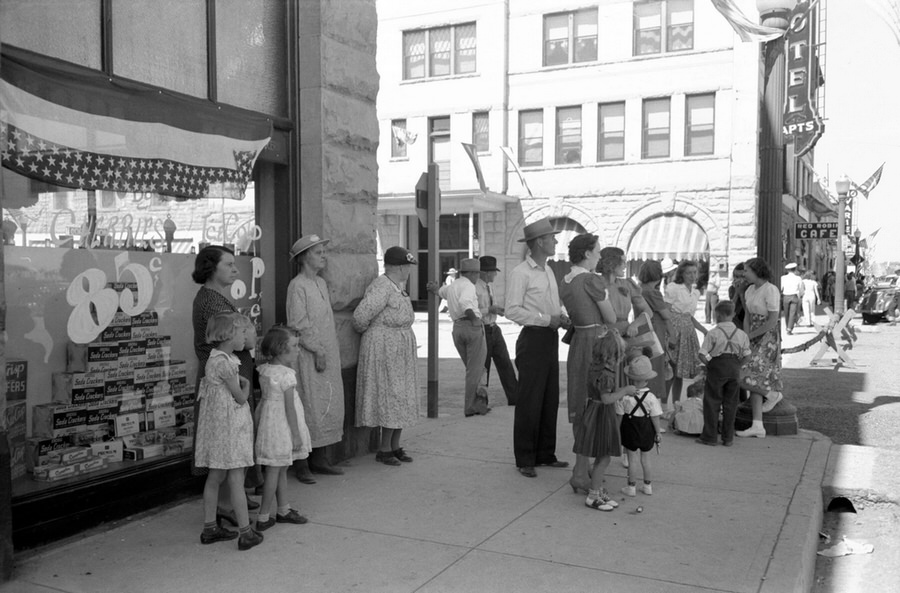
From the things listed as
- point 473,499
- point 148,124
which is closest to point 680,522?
point 473,499

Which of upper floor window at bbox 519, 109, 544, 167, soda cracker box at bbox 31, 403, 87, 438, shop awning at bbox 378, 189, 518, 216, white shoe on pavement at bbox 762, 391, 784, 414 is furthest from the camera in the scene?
upper floor window at bbox 519, 109, 544, 167

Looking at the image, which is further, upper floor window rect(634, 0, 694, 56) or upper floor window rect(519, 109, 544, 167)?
upper floor window rect(519, 109, 544, 167)

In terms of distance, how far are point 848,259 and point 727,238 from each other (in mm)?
20918

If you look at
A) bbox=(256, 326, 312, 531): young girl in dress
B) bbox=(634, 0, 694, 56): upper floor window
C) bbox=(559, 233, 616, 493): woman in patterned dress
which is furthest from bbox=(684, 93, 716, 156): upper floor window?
bbox=(256, 326, 312, 531): young girl in dress

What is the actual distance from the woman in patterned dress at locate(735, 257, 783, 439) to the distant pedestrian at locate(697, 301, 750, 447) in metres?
0.43

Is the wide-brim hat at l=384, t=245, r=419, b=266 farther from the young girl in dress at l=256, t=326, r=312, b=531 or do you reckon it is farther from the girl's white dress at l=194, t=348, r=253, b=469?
the girl's white dress at l=194, t=348, r=253, b=469

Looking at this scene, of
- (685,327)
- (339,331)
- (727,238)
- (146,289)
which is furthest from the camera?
(727,238)

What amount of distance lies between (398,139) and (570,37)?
7.33 m

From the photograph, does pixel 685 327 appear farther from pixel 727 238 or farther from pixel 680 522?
pixel 727 238

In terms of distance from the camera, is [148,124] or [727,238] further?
[727,238]

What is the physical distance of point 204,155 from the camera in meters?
5.71

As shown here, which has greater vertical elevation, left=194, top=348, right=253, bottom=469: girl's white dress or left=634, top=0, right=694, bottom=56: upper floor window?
left=634, top=0, right=694, bottom=56: upper floor window

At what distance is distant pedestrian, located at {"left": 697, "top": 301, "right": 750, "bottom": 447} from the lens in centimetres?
732

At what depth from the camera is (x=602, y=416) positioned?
5508 mm
